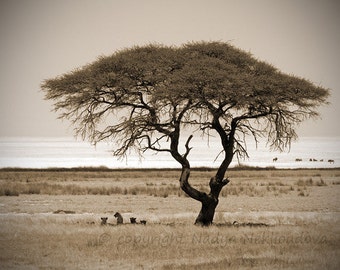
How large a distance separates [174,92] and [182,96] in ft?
1.86

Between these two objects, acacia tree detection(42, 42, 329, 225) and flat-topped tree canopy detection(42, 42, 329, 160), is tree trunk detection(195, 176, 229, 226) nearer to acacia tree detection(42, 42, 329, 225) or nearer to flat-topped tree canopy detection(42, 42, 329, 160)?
acacia tree detection(42, 42, 329, 225)

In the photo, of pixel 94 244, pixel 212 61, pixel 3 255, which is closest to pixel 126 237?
pixel 94 244

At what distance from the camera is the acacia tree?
2227 cm

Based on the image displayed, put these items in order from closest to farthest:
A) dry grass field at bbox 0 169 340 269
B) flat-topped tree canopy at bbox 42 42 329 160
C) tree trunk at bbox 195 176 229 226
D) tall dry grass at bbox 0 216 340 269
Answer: tall dry grass at bbox 0 216 340 269
dry grass field at bbox 0 169 340 269
flat-topped tree canopy at bbox 42 42 329 160
tree trunk at bbox 195 176 229 226

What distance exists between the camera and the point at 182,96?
2212cm

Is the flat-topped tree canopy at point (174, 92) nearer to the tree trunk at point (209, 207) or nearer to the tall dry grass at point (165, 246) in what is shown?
the tree trunk at point (209, 207)

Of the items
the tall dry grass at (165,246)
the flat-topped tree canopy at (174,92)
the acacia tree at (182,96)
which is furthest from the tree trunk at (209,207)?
the flat-topped tree canopy at (174,92)

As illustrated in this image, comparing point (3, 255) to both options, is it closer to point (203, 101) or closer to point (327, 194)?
point (203, 101)

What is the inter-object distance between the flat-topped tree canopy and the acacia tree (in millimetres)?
38

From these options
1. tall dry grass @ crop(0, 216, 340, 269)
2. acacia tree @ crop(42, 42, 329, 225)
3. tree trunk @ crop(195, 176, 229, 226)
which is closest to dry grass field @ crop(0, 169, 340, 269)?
tall dry grass @ crop(0, 216, 340, 269)

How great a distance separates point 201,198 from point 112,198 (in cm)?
1671

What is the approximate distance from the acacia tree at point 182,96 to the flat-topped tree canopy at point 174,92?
0.04m

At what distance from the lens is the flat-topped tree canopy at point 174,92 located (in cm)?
2222

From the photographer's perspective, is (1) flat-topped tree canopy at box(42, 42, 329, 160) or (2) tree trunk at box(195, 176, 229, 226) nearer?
(1) flat-topped tree canopy at box(42, 42, 329, 160)
